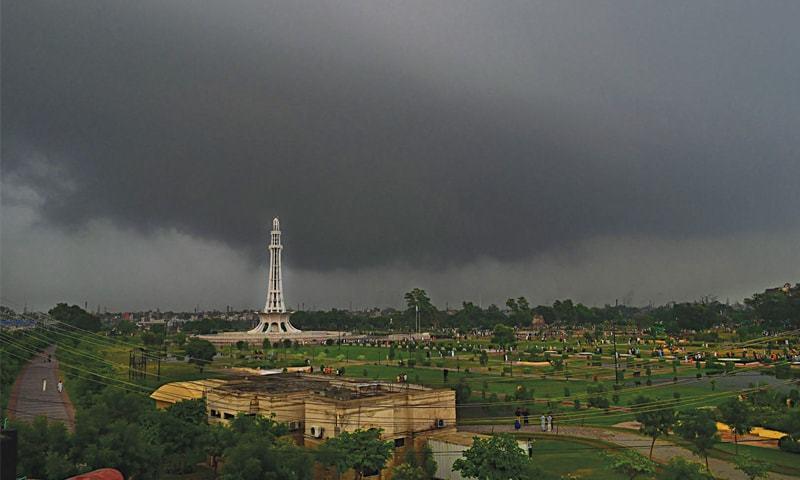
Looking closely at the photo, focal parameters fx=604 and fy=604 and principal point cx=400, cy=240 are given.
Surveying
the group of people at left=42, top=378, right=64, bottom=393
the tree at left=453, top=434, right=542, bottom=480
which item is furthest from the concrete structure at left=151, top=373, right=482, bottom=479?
the group of people at left=42, top=378, right=64, bottom=393

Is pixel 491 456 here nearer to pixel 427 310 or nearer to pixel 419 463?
pixel 419 463

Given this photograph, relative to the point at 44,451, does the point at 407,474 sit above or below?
below

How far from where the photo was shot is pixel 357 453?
2389 centimetres

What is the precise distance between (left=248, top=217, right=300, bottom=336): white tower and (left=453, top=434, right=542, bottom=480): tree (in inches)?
4085

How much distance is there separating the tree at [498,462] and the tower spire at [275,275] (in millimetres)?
107614

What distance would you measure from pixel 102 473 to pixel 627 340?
85437mm

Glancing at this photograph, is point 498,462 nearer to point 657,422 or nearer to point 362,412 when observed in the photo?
point 362,412

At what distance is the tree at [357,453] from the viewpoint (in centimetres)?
2370

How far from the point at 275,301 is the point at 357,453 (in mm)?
106455

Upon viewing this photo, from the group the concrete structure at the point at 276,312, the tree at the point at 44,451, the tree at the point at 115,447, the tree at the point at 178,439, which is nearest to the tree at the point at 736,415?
the tree at the point at 178,439

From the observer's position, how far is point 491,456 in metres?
22.2

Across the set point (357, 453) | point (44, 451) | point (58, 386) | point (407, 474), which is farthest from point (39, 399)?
point (407, 474)

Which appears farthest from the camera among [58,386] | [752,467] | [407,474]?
[58,386]

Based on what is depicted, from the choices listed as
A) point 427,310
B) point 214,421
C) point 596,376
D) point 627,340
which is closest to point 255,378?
point 214,421
